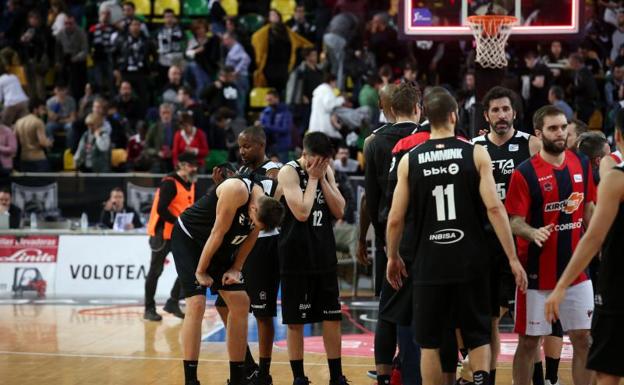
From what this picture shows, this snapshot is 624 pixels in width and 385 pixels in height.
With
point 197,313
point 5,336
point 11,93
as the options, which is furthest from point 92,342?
point 11,93

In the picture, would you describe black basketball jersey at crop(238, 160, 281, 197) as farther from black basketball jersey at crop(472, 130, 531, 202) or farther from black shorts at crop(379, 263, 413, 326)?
black basketball jersey at crop(472, 130, 531, 202)

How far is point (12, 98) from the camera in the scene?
767 inches

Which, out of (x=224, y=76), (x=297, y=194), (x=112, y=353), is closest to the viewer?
(x=297, y=194)

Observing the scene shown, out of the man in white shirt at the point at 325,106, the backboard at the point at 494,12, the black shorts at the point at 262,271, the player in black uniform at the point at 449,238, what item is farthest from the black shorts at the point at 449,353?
the man in white shirt at the point at 325,106

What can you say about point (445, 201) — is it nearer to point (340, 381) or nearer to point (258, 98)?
point (340, 381)

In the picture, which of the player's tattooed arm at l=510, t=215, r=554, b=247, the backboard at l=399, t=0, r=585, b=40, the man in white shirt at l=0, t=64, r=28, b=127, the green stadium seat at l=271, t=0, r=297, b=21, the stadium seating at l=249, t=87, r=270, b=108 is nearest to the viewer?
the player's tattooed arm at l=510, t=215, r=554, b=247

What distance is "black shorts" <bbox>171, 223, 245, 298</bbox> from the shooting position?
828 cm

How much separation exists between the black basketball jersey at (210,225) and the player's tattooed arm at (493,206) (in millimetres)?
2177

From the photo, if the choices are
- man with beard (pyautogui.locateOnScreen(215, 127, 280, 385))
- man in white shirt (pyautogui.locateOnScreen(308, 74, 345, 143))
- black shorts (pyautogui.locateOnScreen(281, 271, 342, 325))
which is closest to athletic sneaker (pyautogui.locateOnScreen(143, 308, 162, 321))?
man with beard (pyautogui.locateOnScreen(215, 127, 280, 385))

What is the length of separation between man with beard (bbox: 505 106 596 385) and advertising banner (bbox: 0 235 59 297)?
393 inches

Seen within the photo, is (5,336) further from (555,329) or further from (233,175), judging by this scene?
(555,329)

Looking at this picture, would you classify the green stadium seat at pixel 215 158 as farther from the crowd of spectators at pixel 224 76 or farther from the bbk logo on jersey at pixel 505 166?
the bbk logo on jersey at pixel 505 166

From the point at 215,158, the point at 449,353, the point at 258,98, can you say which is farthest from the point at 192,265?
the point at 258,98

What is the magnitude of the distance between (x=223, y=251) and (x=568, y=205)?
2.72m
